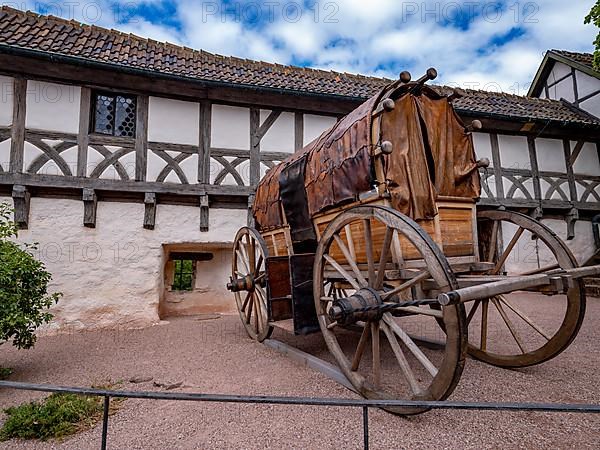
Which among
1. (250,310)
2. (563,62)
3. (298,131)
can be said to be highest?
(563,62)

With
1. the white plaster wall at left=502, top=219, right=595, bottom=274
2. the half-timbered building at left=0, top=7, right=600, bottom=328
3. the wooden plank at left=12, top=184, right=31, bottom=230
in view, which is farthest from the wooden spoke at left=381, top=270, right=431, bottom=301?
the white plaster wall at left=502, top=219, right=595, bottom=274

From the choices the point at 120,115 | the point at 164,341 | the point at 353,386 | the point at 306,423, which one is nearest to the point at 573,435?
the point at 353,386

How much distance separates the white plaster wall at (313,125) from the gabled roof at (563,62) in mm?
7812

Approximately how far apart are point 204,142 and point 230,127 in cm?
61

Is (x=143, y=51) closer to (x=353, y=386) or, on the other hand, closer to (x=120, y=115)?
(x=120, y=115)

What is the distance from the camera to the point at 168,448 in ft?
7.09

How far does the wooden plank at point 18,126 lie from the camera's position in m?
5.71

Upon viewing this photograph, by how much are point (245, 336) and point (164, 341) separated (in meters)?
1.18

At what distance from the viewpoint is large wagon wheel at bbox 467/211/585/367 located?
107 inches

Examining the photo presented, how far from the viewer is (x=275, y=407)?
8.71 feet

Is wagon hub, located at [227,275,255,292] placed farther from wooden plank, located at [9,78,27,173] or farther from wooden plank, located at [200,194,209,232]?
wooden plank, located at [9,78,27,173]

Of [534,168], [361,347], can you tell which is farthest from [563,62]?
[361,347]

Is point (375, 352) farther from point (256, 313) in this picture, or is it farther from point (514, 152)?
point (514, 152)

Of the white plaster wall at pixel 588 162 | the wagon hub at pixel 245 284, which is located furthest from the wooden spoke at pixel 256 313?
the white plaster wall at pixel 588 162
